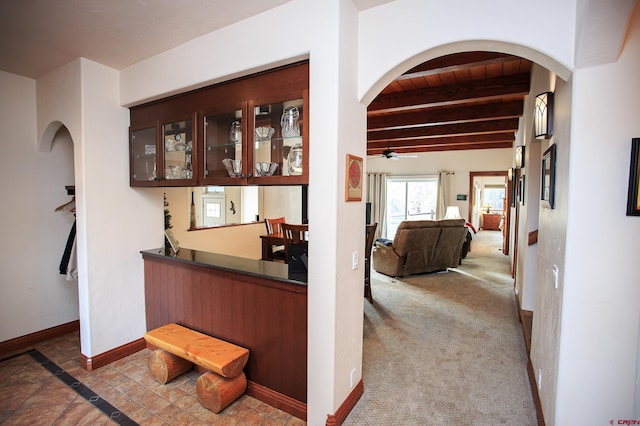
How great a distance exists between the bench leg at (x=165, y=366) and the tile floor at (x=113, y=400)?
0.05 m

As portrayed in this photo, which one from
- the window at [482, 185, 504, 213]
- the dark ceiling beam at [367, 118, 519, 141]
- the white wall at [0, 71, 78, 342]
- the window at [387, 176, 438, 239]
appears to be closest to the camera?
the white wall at [0, 71, 78, 342]

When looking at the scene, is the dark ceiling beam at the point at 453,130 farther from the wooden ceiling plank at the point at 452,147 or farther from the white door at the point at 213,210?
the white door at the point at 213,210

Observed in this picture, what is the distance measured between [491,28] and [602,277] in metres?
1.31

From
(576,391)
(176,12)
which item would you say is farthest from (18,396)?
(576,391)

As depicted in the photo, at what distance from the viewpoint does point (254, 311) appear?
234 centimetres

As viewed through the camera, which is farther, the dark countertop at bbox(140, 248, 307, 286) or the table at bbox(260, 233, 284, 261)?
the table at bbox(260, 233, 284, 261)

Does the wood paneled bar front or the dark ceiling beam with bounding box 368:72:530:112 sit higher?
the dark ceiling beam with bounding box 368:72:530:112

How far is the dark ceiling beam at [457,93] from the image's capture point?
3.62m

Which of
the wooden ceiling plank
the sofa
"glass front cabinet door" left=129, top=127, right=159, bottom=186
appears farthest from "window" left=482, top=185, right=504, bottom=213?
"glass front cabinet door" left=129, top=127, right=159, bottom=186

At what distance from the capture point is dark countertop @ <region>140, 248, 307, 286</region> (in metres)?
2.21

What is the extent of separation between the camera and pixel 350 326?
208 centimetres

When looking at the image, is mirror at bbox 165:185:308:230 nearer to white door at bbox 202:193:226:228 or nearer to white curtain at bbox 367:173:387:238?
white door at bbox 202:193:226:228

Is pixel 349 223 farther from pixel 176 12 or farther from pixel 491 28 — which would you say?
pixel 176 12

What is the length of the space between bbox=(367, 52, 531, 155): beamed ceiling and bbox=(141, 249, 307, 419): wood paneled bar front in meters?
2.38
